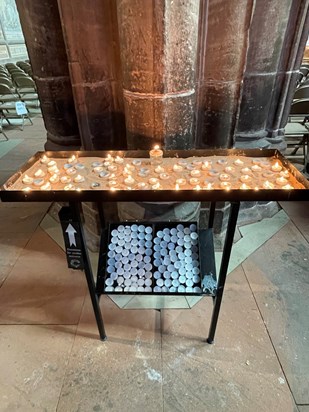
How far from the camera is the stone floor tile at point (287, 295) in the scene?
59.9 inches

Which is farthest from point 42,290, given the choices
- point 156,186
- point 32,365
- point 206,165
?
point 206,165

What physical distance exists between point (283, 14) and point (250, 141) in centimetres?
91

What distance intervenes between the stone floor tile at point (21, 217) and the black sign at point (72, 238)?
153 cm

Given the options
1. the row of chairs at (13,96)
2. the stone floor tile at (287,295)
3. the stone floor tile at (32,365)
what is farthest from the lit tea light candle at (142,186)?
the row of chairs at (13,96)

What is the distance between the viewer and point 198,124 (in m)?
2.07

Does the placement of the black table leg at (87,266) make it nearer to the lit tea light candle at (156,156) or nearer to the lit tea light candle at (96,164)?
the lit tea light candle at (96,164)

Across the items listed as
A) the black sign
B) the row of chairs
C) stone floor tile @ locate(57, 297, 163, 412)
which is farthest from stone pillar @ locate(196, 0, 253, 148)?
the row of chairs

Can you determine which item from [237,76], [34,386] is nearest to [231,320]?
[34,386]

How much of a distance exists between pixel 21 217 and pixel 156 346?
2.00 meters

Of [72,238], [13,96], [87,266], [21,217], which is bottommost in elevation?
[21,217]

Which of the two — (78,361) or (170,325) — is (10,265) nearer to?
(78,361)

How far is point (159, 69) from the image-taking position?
4.76 feet

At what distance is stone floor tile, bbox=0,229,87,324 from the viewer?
1.82 m

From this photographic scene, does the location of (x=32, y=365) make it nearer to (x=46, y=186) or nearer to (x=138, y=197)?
(x=46, y=186)
